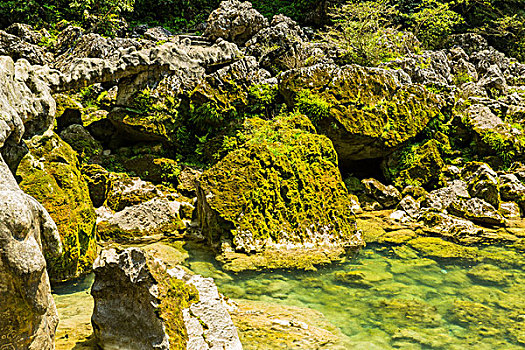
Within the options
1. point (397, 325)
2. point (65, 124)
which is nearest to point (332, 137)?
point (397, 325)

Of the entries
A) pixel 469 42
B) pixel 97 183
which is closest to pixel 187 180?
pixel 97 183

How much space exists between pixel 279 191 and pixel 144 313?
5.35m

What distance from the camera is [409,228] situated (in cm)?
966

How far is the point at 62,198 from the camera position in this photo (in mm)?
6480

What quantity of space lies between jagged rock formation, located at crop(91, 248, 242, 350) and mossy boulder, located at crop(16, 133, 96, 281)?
94.8 inches

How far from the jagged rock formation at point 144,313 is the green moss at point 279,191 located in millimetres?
3826

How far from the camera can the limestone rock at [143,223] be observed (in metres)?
8.12

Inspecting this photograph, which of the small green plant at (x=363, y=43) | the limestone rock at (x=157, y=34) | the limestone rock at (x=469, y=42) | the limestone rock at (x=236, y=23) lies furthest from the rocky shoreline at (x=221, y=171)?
the limestone rock at (x=469, y=42)

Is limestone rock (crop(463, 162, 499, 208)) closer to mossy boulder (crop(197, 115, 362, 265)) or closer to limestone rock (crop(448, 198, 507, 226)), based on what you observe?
limestone rock (crop(448, 198, 507, 226))

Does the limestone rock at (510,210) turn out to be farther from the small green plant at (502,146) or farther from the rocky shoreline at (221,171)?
the small green plant at (502,146)

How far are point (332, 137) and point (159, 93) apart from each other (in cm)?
598

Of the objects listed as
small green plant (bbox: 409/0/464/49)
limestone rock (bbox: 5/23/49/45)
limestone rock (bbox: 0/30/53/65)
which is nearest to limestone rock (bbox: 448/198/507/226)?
small green plant (bbox: 409/0/464/49)

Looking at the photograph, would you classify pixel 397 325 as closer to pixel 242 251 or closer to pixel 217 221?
pixel 242 251

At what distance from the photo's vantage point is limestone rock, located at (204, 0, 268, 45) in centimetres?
1892
